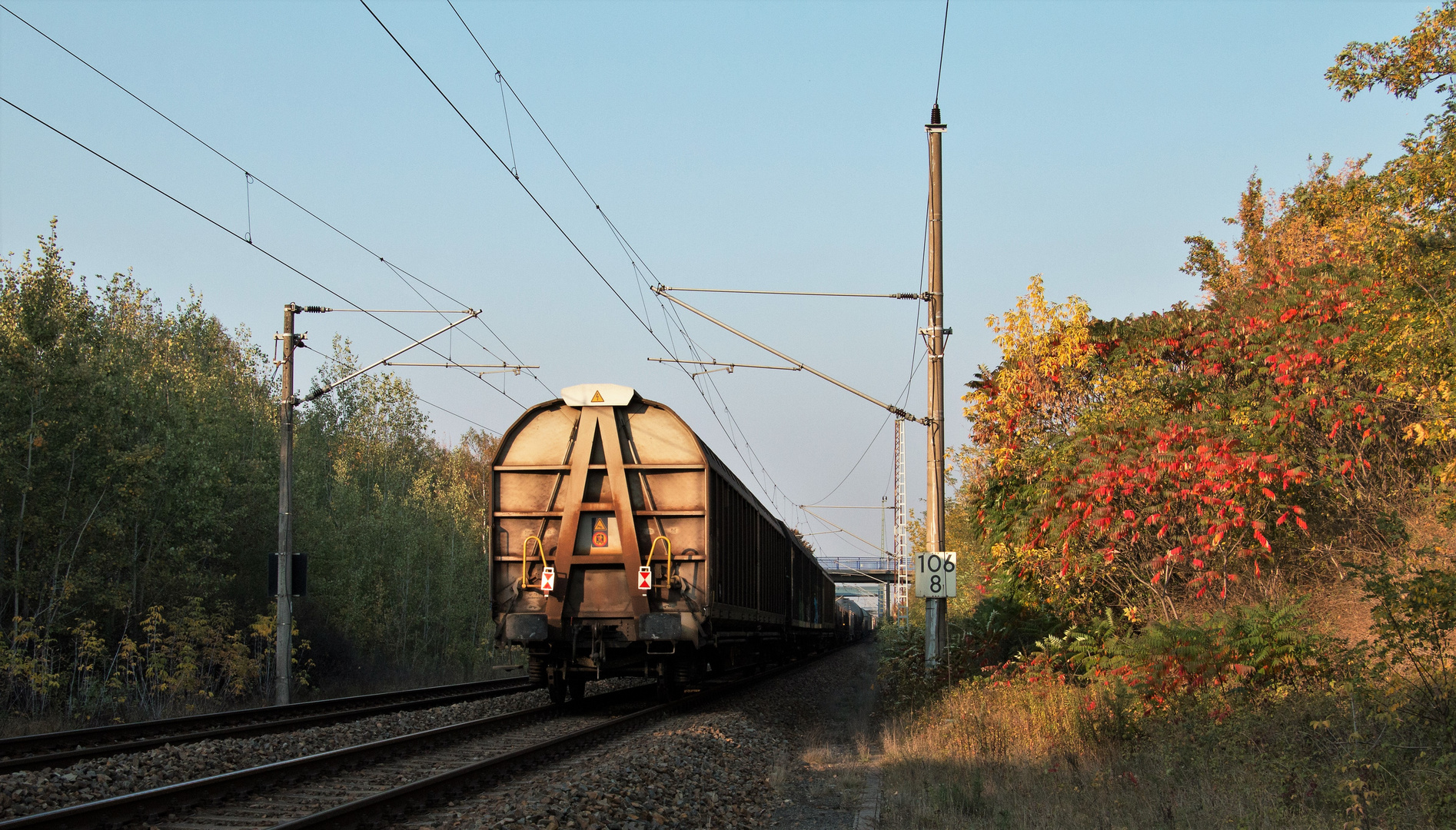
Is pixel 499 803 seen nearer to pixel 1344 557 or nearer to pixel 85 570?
pixel 1344 557

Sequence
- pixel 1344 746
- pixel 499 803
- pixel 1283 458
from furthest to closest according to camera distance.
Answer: pixel 1283 458, pixel 1344 746, pixel 499 803

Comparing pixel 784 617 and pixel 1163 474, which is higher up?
pixel 1163 474

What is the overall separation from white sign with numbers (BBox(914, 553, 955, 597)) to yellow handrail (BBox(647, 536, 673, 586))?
13.0 ft

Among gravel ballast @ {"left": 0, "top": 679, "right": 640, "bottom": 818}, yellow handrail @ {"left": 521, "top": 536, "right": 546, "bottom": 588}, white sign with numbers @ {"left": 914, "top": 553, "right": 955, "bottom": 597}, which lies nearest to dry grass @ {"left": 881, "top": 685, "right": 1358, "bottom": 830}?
white sign with numbers @ {"left": 914, "top": 553, "right": 955, "bottom": 597}

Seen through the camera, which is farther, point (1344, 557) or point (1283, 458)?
point (1344, 557)

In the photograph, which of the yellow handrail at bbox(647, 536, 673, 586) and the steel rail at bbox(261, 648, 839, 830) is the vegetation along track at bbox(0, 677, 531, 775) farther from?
the yellow handrail at bbox(647, 536, 673, 586)

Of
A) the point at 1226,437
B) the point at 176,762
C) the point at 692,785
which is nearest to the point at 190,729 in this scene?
the point at 176,762

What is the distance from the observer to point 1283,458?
12.2 m

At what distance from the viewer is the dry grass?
7.32 metres

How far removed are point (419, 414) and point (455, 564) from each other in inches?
817

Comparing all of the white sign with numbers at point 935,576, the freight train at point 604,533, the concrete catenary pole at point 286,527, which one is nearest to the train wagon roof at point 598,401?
the freight train at point 604,533

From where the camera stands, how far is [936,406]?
15.8 m

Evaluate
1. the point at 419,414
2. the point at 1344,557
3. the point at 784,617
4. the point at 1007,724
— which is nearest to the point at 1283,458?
the point at 1344,557

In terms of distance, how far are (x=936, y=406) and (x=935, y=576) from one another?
2807mm
